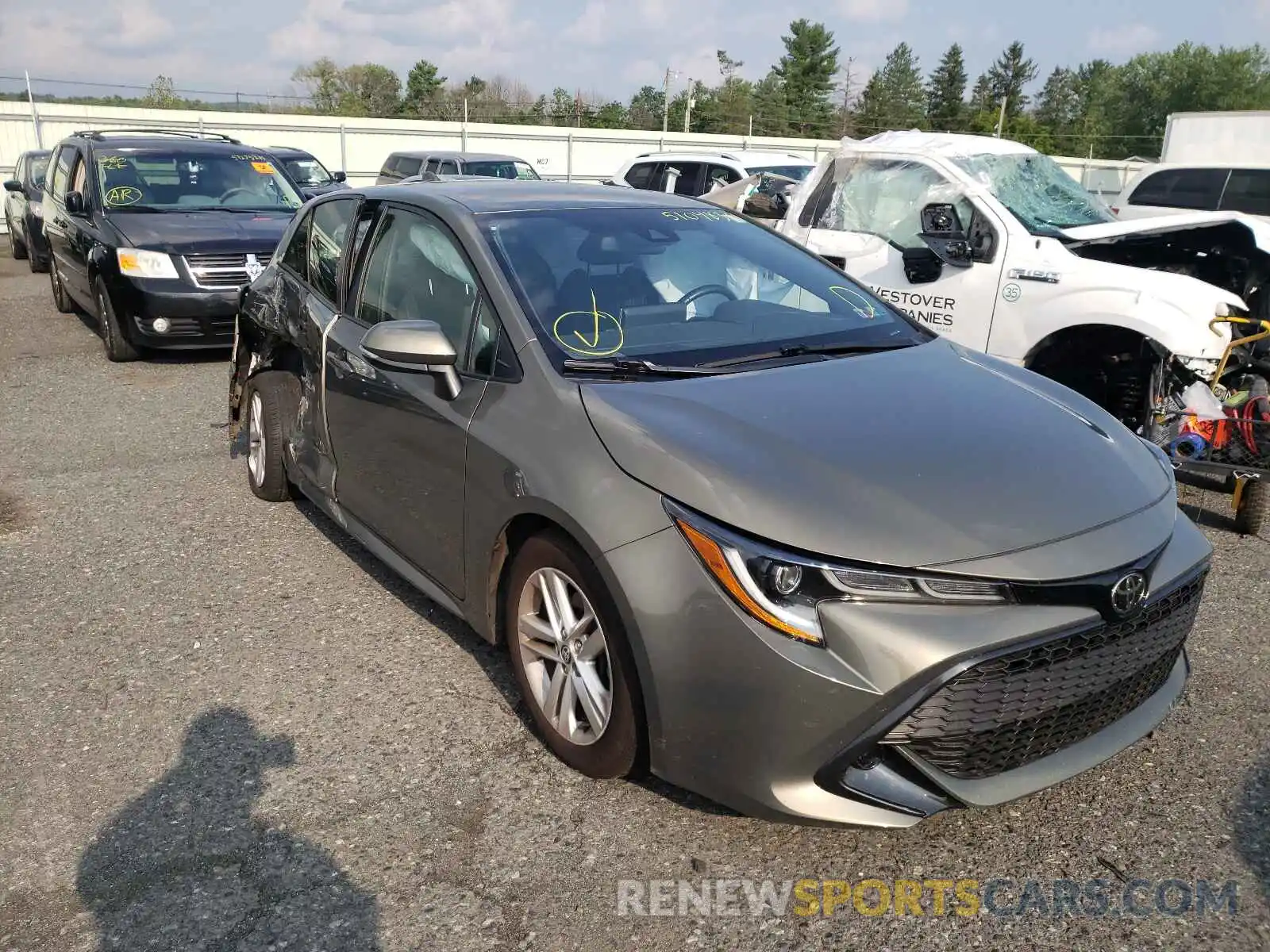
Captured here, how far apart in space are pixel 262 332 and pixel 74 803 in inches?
111

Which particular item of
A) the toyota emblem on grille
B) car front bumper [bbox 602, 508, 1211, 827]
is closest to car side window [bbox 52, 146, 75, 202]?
car front bumper [bbox 602, 508, 1211, 827]

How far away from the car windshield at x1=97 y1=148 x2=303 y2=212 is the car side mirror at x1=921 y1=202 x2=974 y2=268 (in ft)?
20.9

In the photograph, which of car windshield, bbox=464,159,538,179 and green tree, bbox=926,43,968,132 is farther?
green tree, bbox=926,43,968,132

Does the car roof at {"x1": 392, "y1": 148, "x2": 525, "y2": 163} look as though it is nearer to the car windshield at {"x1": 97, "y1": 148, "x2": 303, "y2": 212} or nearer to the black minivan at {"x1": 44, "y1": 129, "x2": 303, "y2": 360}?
the black minivan at {"x1": 44, "y1": 129, "x2": 303, "y2": 360}

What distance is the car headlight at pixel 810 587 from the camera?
7.89ft

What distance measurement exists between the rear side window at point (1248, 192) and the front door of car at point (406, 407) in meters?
12.8

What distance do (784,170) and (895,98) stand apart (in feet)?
259

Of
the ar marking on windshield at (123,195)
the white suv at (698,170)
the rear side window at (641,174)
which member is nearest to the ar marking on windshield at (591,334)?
the ar marking on windshield at (123,195)

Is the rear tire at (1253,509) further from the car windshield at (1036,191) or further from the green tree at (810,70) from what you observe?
the green tree at (810,70)

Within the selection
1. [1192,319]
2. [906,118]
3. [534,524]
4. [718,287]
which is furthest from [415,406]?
[906,118]

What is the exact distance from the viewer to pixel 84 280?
9562 mm

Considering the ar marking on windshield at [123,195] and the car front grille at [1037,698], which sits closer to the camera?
the car front grille at [1037,698]

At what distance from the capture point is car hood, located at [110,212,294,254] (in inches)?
342

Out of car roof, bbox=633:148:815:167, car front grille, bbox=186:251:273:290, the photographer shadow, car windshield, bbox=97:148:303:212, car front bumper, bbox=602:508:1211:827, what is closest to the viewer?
car front bumper, bbox=602:508:1211:827
